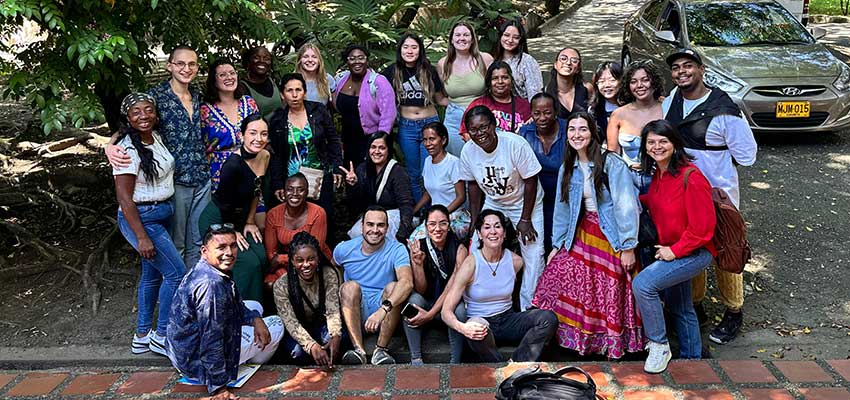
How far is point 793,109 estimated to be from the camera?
8.60 metres

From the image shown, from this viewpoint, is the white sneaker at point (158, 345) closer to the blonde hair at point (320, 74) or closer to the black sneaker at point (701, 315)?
the blonde hair at point (320, 74)

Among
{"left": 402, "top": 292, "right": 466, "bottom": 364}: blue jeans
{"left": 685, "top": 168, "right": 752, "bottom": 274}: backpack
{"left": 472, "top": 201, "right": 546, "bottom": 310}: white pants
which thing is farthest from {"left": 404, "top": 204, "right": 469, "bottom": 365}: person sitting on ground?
{"left": 685, "top": 168, "right": 752, "bottom": 274}: backpack

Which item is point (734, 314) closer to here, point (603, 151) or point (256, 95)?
A: point (603, 151)

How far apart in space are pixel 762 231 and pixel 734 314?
71.2 inches

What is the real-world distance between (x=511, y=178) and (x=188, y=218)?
7.51ft

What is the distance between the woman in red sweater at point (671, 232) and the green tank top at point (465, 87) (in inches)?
72.9

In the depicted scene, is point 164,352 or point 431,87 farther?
point 431,87

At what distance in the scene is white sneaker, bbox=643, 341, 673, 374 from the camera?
4750mm

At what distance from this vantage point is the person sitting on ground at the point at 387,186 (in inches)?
233

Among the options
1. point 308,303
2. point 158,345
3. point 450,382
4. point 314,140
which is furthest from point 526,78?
point 158,345

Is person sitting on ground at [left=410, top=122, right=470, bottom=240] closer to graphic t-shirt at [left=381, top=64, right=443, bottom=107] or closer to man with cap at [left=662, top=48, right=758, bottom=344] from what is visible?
graphic t-shirt at [left=381, top=64, right=443, bottom=107]

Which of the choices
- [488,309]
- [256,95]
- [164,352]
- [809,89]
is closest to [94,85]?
[256,95]

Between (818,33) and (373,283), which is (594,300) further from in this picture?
(818,33)

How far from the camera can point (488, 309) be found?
17.2 ft
